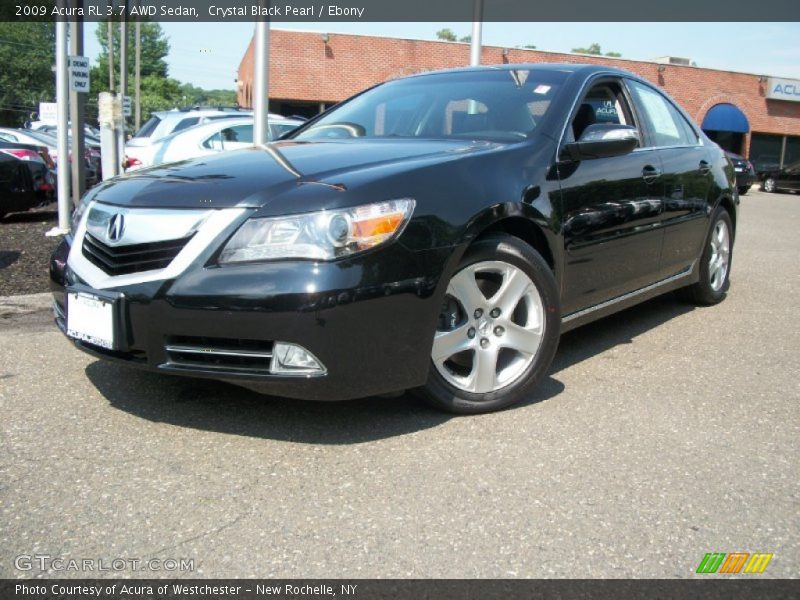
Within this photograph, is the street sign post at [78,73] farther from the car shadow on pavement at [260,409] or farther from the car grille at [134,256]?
the car grille at [134,256]

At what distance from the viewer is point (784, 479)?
2842 mm

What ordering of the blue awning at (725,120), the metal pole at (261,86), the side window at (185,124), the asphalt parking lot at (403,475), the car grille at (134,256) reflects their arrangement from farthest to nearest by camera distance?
1. the blue awning at (725,120)
2. the side window at (185,124)
3. the metal pole at (261,86)
4. the car grille at (134,256)
5. the asphalt parking lot at (403,475)

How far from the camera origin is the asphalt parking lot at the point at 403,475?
7.57 feet

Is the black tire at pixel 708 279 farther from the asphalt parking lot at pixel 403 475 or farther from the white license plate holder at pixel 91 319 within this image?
the white license plate holder at pixel 91 319

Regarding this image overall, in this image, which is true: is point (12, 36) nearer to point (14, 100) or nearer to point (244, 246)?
point (14, 100)

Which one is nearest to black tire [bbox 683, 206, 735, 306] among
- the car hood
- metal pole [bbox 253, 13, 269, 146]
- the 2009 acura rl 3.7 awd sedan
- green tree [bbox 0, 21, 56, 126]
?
the 2009 acura rl 3.7 awd sedan

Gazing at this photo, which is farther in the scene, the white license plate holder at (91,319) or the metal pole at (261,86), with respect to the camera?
the metal pole at (261,86)

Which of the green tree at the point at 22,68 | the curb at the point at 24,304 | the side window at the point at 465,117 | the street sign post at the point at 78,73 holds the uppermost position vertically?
the green tree at the point at 22,68

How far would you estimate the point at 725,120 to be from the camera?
36.5 metres

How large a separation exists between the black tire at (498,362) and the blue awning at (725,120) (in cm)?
3608

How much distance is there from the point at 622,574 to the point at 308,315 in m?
1.31

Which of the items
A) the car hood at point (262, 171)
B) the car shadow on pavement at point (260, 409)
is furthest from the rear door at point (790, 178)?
the car hood at point (262, 171)

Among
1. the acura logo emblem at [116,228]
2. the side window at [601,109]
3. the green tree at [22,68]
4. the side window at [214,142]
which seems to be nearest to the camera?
the acura logo emblem at [116,228]

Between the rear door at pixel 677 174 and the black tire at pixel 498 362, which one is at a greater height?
the rear door at pixel 677 174
